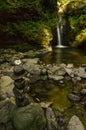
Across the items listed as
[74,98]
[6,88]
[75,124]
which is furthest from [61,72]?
[75,124]

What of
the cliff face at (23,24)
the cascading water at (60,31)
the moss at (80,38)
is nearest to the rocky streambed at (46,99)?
the cliff face at (23,24)

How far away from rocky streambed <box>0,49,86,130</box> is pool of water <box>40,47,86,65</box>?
1.13 m

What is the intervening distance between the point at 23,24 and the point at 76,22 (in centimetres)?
468

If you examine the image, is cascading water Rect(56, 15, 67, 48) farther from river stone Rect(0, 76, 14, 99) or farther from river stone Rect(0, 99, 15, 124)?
river stone Rect(0, 99, 15, 124)

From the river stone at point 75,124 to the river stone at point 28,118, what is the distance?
81cm

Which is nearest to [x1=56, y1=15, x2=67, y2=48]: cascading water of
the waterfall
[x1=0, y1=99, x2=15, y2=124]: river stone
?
the waterfall

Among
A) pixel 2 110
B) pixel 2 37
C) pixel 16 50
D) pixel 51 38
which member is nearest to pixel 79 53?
pixel 51 38

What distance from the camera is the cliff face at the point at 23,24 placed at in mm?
17156

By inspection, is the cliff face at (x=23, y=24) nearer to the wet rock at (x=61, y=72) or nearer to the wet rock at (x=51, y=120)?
the wet rock at (x=61, y=72)

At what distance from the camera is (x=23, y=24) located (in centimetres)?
1784

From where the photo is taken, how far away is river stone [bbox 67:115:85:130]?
6.86 metres

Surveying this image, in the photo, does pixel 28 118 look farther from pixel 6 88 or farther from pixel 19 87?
pixel 6 88

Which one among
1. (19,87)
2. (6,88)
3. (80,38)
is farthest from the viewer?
(80,38)

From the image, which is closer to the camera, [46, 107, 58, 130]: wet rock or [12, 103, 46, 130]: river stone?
→ [12, 103, 46, 130]: river stone
